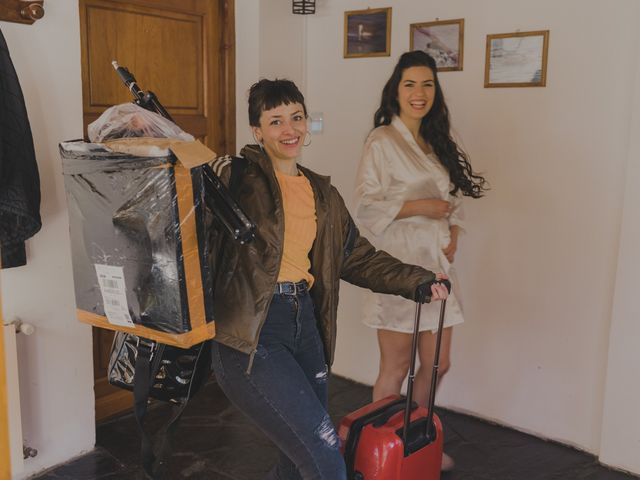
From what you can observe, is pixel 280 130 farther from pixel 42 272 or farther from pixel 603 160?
pixel 603 160

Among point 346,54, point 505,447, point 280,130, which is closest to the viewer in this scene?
point 280,130

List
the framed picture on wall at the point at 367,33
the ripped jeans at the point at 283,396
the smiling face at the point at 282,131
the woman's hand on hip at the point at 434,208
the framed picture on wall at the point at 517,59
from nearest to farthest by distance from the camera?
1. the ripped jeans at the point at 283,396
2. the smiling face at the point at 282,131
3. the woman's hand on hip at the point at 434,208
4. the framed picture on wall at the point at 517,59
5. the framed picture on wall at the point at 367,33

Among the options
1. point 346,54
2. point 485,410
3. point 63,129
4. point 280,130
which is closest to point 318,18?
point 346,54

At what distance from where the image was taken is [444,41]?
3.12m

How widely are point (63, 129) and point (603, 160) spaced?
6.81ft

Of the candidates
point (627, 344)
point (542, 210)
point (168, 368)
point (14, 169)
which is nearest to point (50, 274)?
point (14, 169)

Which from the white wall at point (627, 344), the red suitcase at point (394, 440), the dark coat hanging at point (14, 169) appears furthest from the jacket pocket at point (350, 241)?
the white wall at point (627, 344)

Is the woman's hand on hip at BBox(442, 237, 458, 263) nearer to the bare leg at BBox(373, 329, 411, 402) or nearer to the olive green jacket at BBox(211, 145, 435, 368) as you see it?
the bare leg at BBox(373, 329, 411, 402)

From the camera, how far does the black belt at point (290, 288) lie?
5.98 ft

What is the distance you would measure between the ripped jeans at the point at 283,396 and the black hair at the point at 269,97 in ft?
1.76

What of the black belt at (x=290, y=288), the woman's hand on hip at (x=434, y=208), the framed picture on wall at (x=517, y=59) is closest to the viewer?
the black belt at (x=290, y=288)

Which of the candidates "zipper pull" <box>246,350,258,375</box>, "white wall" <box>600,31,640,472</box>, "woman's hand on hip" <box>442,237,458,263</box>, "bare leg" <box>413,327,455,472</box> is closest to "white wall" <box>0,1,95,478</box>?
"zipper pull" <box>246,350,258,375</box>

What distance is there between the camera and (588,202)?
2.83 meters

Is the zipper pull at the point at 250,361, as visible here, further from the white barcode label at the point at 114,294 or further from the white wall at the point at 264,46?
the white wall at the point at 264,46
